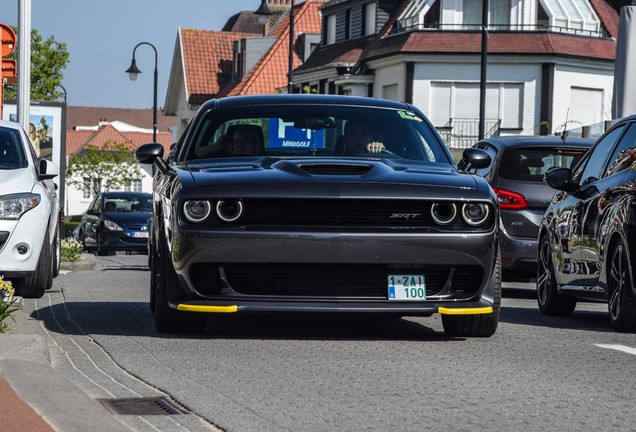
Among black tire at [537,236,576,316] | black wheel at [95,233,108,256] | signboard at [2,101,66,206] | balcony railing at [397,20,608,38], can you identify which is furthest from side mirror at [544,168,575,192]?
balcony railing at [397,20,608,38]

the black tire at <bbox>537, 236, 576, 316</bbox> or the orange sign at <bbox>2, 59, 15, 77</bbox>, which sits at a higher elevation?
the orange sign at <bbox>2, 59, 15, 77</bbox>

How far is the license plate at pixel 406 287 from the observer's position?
8.51 meters

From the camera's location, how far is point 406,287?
8531mm

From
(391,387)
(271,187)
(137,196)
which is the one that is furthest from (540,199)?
(137,196)

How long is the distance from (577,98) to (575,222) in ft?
149

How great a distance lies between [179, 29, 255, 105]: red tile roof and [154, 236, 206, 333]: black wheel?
7041 cm

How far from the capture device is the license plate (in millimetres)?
8508

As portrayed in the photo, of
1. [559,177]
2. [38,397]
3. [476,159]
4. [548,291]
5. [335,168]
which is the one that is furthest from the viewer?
[548,291]

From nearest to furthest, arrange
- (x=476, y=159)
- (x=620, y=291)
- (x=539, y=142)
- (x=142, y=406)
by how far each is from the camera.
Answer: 1. (x=142, y=406)
2. (x=476, y=159)
3. (x=620, y=291)
4. (x=539, y=142)

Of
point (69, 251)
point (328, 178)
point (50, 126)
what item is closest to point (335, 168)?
point (328, 178)

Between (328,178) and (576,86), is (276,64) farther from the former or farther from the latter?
(328,178)

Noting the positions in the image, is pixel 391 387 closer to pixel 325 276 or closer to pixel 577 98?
pixel 325 276

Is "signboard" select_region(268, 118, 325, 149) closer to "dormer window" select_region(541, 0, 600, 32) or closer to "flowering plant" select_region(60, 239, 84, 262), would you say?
"flowering plant" select_region(60, 239, 84, 262)

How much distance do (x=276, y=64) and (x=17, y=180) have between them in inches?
2443
